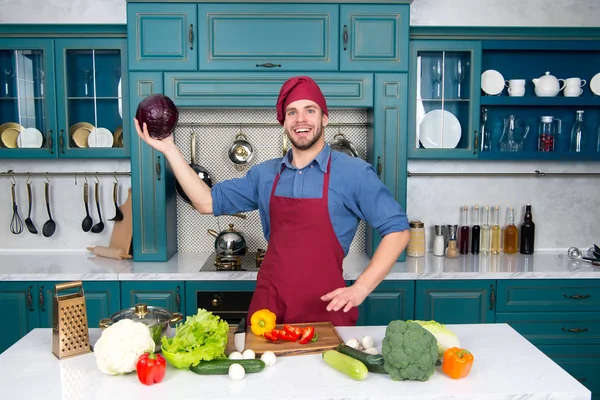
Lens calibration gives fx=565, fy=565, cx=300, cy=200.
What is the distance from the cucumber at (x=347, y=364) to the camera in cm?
159

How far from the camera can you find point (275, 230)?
2484 millimetres

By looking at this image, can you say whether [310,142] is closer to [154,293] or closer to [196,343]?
[196,343]

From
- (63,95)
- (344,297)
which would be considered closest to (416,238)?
(344,297)

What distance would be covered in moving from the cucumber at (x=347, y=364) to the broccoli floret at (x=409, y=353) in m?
0.08

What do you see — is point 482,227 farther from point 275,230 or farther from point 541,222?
point 275,230

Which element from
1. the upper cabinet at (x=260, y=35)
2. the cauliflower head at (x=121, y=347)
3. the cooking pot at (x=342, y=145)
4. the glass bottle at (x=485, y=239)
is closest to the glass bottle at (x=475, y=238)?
the glass bottle at (x=485, y=239)

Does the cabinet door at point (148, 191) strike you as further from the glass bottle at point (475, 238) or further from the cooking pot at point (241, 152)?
the glass bottle at point (475, 238)

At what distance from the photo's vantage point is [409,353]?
1.56m

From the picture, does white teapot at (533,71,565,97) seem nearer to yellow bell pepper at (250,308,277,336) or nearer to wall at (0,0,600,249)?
wall at (0,0,600,249)

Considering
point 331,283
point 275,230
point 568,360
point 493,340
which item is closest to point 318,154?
point 275,230

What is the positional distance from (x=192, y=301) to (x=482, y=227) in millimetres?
2012

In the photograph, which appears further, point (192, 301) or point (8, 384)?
point (192, 301)

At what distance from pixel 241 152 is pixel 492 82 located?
68.6 inches

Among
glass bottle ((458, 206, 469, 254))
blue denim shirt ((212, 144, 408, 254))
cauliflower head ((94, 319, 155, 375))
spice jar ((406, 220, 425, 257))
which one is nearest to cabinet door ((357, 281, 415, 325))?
spice jar ((406, 220, 425, 257))
